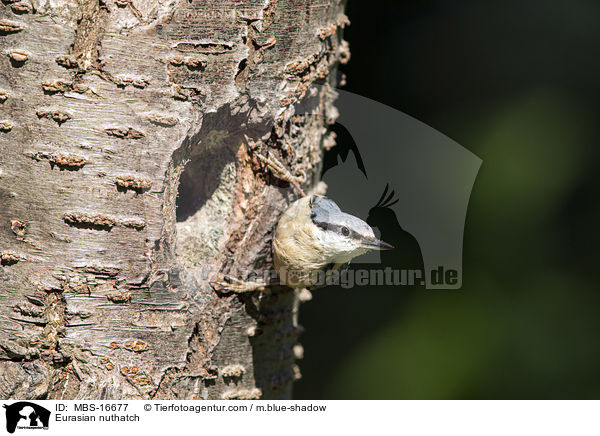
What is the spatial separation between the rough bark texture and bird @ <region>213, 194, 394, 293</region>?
0.39 feet

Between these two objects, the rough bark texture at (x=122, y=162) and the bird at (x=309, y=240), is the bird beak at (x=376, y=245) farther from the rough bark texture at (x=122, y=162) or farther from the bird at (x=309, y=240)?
the rough bark texture at (x=122, y=162)

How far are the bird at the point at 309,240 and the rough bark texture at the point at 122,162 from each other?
0.39ft

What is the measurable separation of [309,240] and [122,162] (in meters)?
0.46

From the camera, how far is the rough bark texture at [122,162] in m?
1.22

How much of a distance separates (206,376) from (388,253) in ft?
3.61

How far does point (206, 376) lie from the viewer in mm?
1403
